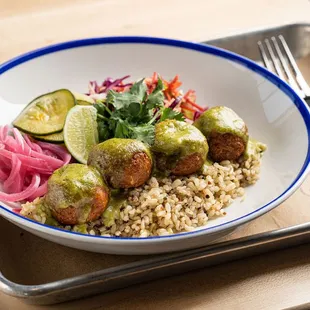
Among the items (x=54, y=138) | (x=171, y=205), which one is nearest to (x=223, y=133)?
(x=171, y=205)

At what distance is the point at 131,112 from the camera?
2.32 metres

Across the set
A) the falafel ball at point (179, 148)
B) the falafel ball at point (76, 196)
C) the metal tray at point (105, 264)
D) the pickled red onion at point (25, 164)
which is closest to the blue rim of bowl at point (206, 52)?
the metal tray at point (105, 264)

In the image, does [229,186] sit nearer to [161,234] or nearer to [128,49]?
[161,234]

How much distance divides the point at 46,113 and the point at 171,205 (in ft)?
2.35

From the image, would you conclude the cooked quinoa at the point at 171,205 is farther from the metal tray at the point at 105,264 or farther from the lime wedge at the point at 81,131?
the lime wedge at the point at 81,131

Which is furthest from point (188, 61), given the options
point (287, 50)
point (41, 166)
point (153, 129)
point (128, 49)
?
point (41, 166)

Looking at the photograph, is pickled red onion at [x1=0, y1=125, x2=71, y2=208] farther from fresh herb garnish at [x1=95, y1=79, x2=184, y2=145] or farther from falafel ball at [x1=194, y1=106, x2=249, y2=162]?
falafel ball at [x1=194, y1=106, x2=249, y2=162]

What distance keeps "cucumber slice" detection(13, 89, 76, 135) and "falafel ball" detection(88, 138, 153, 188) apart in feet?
1.27

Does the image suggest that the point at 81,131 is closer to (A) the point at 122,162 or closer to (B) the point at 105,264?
(A) the point at 122,162

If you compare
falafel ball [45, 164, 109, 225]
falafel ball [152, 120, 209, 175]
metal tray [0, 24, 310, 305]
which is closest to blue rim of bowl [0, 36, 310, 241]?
metal tray [0, 24, 310, 305]

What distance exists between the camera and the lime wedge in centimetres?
226

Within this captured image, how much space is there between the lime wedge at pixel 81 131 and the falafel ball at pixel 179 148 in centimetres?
28

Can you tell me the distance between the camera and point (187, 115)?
263cm

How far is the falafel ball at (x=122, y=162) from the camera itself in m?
2.00
